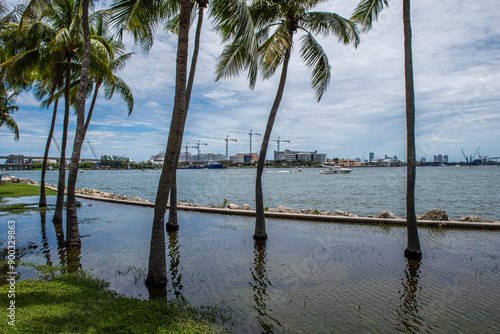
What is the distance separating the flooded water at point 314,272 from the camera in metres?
4.53

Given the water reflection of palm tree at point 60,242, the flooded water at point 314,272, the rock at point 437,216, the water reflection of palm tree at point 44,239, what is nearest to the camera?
the flooded water at point 314,272

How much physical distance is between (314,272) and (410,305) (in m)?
2.05

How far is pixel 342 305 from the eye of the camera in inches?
195

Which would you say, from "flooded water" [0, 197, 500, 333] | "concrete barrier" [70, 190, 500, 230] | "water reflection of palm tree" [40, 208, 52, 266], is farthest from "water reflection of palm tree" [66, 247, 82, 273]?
"concrete barrier" [70, 190, 500, 230]

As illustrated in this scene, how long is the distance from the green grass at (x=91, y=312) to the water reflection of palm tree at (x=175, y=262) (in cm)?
72

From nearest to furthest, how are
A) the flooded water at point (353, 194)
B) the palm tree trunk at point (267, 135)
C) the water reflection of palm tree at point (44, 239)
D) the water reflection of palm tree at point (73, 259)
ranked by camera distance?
1. the water reflection of palm tree at point (73, 259)
2. the water reflection of palm tree at point (44, 239)
3. the palm tree trunk at point (267, 135)
4. the flooded water at point (353, 194)

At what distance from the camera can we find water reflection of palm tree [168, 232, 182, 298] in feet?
18.4

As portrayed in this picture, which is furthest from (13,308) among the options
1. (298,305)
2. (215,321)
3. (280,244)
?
(280,244)

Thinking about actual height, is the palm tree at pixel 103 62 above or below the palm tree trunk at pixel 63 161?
above

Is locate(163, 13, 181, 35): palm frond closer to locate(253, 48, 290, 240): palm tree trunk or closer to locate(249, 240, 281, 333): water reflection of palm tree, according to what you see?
locate(253, 48, 290, 240): palm tree trunk

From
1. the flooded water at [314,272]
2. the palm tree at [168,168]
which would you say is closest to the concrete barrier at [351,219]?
the flooded water at [314,272]

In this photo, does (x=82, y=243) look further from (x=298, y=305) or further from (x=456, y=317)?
(x=456, y=317)

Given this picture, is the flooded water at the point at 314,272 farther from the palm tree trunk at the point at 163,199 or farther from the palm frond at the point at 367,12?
the palm frond at the point at 367,12

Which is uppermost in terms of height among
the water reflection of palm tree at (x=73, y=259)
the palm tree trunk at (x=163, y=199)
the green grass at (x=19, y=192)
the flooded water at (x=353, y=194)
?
the palm tree trunk at (x=163, y=199)
